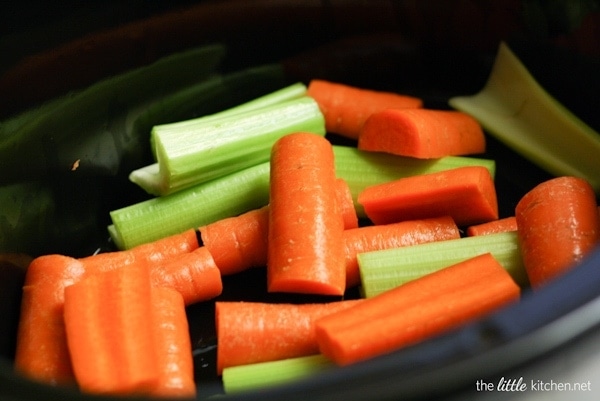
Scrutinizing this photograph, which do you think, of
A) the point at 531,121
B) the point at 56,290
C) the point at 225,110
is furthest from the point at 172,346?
the point at 531,121

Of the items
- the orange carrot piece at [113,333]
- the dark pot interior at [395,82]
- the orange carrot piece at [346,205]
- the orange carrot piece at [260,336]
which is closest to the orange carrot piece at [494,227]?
the dark pot interior at [395,82]

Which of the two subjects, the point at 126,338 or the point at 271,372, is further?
the point at 271,372

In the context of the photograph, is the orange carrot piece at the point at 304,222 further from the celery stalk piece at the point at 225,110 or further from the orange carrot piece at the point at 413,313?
the celery stalk piece at the point at 225,110

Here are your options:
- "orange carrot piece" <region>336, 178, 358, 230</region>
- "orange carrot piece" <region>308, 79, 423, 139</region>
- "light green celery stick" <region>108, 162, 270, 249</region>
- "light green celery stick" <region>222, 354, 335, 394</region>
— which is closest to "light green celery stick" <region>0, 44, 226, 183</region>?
"light green celery stick" <region>108, 162, 270, 249</region>

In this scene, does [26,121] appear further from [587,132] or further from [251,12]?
[587,132]

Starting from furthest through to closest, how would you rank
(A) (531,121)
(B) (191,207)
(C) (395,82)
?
1. (C) (395,82)
2. (A) (531,121)
3. (B) (191,207)

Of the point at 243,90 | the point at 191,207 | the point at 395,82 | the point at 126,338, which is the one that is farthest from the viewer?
the point at 395,82

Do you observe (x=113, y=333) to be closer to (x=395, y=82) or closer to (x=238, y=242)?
(x=238, y=242)

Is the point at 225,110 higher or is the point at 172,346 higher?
the point at 225,110

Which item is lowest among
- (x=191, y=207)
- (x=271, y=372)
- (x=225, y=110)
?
(x=271, y=372)
